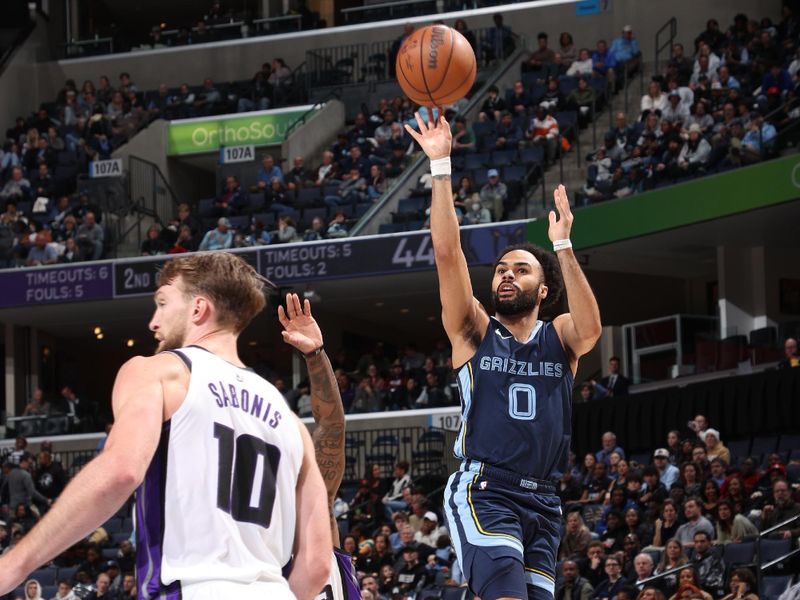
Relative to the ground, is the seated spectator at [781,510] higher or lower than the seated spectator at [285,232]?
lower

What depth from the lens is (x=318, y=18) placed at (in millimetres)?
34656

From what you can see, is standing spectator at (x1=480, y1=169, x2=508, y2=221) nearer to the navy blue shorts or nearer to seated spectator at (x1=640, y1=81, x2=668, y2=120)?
seated spectator at (x1=640, y1=81, x2=668, y2=120)

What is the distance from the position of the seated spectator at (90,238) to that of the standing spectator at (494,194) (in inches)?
307

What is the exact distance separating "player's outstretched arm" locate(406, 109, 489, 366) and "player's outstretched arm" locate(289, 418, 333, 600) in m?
2.30

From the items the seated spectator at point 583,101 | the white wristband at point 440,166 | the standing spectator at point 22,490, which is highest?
the seated spectator at point 583,101

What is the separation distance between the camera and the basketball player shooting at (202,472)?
3.46m

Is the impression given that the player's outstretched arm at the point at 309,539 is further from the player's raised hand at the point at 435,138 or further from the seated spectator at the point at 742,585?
the seated spectator at the point at 742,585

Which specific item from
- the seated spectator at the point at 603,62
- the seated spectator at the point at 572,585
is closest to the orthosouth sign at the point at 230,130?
the seated spectator at the point at 603,62

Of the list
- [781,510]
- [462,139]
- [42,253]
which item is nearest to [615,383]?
[781,510]

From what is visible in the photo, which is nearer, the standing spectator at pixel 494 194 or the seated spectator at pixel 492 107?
the standing spectator at pixel 494 194

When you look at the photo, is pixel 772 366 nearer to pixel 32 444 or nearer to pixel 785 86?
pixel 785 86

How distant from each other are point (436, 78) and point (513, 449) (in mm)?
3742

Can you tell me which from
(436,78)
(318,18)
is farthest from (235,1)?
(436,78)

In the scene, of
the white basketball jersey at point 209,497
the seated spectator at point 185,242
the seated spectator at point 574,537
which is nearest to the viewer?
the white basketball jersey at point 209,497
